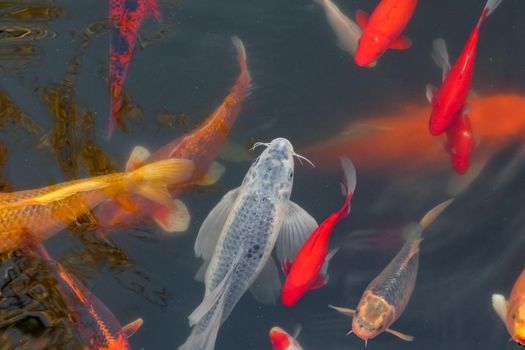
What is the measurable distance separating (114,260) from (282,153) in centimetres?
145

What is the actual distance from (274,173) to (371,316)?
1112 millimetres

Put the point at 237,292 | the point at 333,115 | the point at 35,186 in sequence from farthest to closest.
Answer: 1. the point at 333,115
2. the point at 35,186
3. the point at 237,292

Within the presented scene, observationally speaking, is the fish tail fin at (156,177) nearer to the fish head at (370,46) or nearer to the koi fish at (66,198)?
the koi fish at (66,198)

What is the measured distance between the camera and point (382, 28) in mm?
4617

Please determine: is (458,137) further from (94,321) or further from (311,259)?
(94,321)

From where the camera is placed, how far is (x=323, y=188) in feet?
17.0

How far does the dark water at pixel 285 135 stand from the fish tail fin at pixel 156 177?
50 cm

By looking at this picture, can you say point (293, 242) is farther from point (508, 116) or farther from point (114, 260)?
point (508, 116)

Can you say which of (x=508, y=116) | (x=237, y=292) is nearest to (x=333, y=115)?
(x=508, y=116)

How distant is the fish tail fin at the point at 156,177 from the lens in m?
4.33

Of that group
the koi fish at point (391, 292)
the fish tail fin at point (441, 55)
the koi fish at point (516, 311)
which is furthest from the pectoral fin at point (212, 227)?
the koi fish at point (516, 311)

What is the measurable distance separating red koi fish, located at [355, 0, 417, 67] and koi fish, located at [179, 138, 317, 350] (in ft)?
2.82

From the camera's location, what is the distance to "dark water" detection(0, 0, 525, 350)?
4973 mm

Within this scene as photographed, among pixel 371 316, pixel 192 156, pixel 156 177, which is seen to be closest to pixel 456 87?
pixel 371 316
